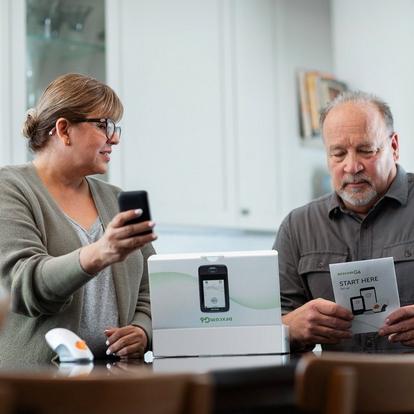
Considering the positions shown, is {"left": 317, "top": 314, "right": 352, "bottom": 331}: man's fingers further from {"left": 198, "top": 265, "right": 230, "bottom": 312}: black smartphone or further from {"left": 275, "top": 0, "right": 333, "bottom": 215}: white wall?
{"left": 275, "top": 0, "right": 333, "bottom": 215}: white wall

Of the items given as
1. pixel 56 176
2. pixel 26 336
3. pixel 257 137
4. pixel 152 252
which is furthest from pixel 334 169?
pixel 257 137

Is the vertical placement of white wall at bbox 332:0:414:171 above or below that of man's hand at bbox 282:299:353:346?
above

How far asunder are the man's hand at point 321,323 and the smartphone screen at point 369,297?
5cm

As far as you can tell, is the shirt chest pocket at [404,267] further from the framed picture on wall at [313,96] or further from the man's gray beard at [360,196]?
the framed picture on wall at [313,96]

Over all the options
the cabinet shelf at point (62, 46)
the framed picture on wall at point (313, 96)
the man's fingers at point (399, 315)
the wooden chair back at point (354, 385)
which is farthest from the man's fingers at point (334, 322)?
the framed picture on wall at point (313, 96)

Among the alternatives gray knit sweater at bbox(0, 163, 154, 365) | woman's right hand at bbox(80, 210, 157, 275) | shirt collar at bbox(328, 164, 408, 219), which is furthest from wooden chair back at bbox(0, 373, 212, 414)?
shirt collar at bbox(328, 164, 408, 219)

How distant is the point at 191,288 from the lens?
99.2 inches

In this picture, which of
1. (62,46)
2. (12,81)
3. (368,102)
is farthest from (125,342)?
(62,46)

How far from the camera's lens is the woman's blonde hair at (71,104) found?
2.70m

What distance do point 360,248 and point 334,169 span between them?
250 millimetres

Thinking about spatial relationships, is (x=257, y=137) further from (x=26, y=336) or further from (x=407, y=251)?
(x=26, y=336)

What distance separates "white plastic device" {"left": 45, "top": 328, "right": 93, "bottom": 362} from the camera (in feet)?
7.60

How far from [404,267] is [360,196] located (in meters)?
0.25

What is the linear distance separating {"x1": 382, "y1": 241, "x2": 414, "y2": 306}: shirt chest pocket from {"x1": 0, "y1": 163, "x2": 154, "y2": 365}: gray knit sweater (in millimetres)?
759
